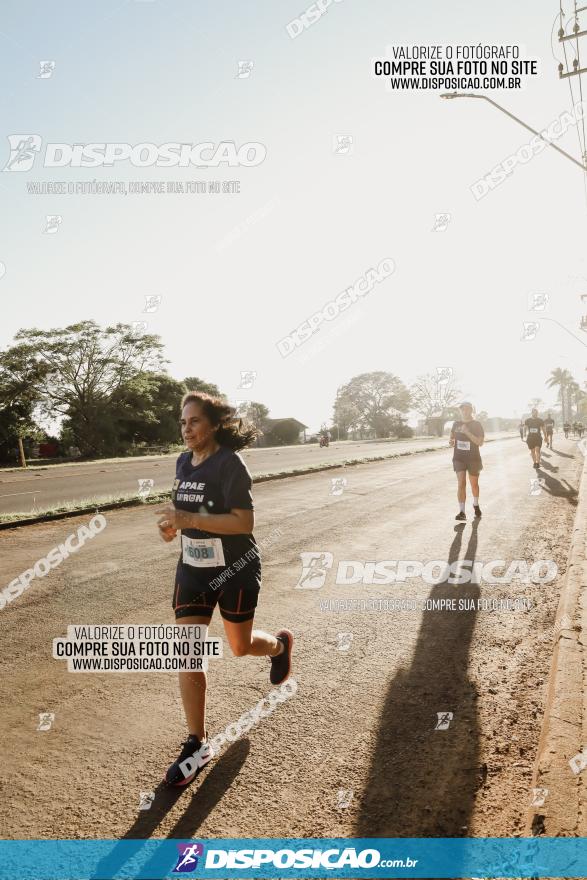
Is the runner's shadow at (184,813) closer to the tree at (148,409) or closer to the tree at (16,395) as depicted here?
the tree at (16,395)

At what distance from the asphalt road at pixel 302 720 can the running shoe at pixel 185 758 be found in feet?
0.18

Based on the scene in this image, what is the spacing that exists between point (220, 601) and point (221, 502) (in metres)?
0.58

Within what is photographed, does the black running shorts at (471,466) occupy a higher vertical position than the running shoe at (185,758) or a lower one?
higher

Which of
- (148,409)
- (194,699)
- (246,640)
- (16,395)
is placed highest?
(16,395)

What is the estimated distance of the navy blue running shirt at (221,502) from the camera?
284cm

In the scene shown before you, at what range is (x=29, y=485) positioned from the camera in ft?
58.0

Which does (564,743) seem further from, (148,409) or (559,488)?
(148,409)

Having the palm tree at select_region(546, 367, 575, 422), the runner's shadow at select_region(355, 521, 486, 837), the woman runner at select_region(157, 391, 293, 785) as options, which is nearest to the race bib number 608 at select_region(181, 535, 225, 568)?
the woman runner at select_region(157, 391, 293, 785)

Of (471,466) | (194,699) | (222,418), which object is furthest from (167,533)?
(471,466)

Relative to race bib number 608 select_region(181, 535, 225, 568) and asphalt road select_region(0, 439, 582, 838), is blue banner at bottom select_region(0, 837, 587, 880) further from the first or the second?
race bib number 608 select_region(181, 535, 225, 568)

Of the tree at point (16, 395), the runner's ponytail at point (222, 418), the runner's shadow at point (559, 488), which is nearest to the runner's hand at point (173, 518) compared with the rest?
the runner's ponytail at point (222, 418)

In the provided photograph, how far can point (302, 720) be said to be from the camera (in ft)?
10.1

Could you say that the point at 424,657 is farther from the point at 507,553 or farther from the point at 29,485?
the point at 29,485

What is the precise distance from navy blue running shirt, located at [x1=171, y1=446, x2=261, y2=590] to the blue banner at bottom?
116cm
